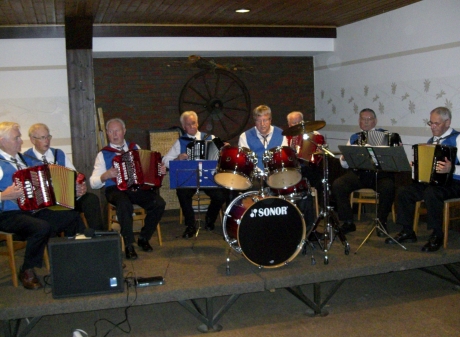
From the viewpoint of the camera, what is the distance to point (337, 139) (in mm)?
8117

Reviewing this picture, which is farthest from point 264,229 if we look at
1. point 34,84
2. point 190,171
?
point 34,84

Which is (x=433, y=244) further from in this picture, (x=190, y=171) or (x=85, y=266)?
(x=85, y=266)

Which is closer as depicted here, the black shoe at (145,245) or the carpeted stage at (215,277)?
the carpeted stage at (215,277)

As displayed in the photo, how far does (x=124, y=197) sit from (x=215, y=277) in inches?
52.5

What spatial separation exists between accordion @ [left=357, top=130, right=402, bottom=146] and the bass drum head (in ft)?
5.28

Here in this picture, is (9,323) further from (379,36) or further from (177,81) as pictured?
(379,36)

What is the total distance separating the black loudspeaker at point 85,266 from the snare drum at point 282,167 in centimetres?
146

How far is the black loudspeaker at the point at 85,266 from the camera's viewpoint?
4.02 m

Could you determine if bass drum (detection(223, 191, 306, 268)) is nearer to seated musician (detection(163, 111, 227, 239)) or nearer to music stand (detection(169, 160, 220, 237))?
music stand (detection(169, 160, 220, 237))

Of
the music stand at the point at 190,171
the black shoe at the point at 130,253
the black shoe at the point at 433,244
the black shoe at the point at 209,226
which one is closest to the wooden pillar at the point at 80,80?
the music stand at the point at 190,171

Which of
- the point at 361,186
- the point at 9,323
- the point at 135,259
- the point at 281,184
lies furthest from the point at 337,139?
the point at 9,323

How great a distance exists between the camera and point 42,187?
14.5 feet

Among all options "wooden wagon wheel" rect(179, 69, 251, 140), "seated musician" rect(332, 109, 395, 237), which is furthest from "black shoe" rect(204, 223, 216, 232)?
"wooden wagon wheel" rect(179, 69, 251, 140)

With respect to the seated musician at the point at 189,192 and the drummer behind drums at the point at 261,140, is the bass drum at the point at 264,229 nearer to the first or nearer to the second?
the drummer behind drums at the point at 261,140
